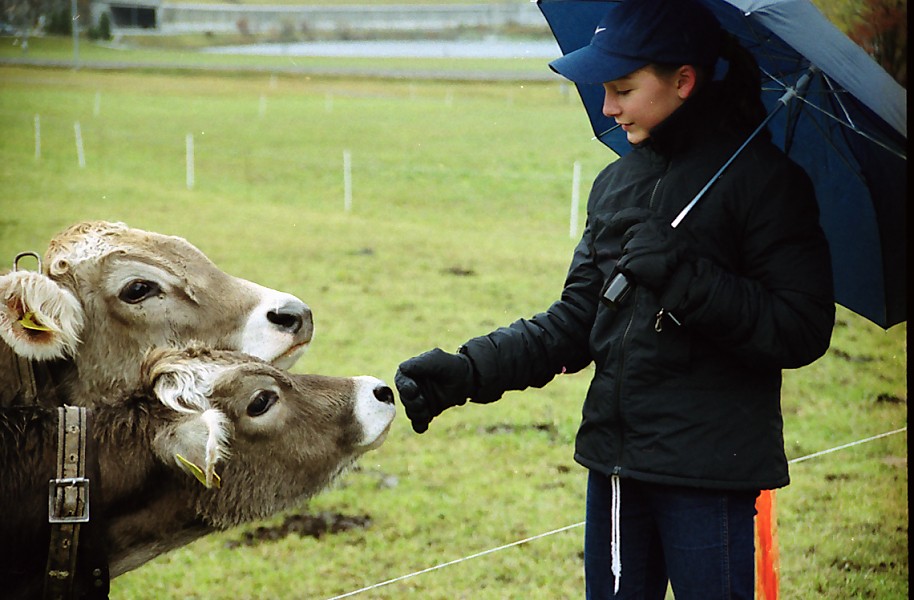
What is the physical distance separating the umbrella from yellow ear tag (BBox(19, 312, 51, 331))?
4.33 feet

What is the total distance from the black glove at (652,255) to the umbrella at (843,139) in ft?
1.24

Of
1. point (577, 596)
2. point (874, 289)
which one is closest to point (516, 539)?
point (577, 596)

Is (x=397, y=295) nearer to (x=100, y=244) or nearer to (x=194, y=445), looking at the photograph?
(x=100, y=244)

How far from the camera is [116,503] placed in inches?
77.3

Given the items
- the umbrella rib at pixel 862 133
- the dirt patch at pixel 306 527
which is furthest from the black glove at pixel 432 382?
the dirt patch at pixel 306 527

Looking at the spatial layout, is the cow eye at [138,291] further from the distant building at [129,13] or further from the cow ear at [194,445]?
the distant building at [129,13]

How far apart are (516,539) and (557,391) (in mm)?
1491

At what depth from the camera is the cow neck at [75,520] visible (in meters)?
1.85

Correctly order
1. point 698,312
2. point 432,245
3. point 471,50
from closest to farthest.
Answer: point 698,312
point 471,50
point 432,245

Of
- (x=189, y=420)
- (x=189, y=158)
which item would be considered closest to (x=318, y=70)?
(x=189, y=158)

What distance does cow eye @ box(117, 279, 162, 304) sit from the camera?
2371 millimetres

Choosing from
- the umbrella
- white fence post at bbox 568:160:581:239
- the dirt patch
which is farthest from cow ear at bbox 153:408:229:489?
Answer: white fence post at bbox 568:160:581:239

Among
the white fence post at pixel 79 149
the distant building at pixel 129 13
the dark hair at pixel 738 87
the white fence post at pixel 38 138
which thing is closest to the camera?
the dark hair at pixel 738 87

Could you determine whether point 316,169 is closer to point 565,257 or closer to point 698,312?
point 565,257
